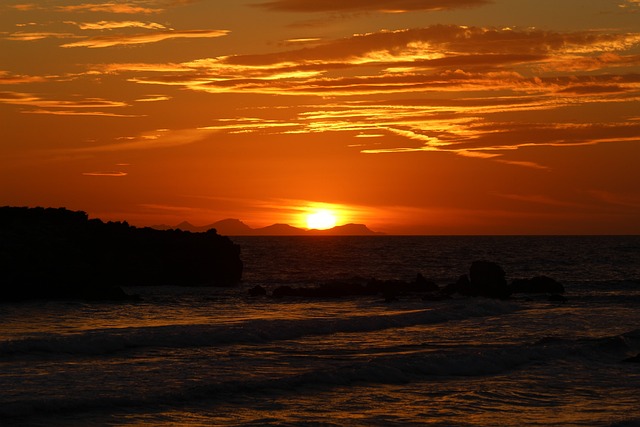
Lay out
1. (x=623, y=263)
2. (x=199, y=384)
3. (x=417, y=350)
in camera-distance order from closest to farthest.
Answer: (x=199, y=384)
(x=417, y=350)
(x=623, y=263)

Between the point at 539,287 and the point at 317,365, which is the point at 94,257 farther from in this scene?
the point at 317,365

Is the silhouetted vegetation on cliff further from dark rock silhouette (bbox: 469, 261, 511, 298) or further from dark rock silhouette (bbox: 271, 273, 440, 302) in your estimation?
dark rock silhouette (bbox: 469, 261, 511, 298)

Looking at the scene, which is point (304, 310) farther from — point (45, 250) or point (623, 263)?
point (623, 263)

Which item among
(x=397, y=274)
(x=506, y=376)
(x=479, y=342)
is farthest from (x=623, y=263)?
(x=506, y=376)

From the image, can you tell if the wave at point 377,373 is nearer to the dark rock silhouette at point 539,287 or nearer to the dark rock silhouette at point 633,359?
the dark rock silhouette at point 633,359

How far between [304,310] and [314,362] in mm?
19033

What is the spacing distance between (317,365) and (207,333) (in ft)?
25.3

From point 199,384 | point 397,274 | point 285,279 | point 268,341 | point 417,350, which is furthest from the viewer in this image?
point 397,274

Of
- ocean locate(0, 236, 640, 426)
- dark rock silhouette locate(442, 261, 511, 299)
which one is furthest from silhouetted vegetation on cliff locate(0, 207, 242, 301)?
dark rock silhouette locate(442, 261, 511, 299)

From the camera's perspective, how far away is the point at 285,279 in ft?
258

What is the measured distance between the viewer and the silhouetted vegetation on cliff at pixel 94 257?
164 feet

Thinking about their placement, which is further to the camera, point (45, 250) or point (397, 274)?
point (397, 274)

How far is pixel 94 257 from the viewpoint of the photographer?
61406 mm

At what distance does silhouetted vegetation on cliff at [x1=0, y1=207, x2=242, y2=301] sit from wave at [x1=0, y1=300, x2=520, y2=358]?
15783 millimetres
